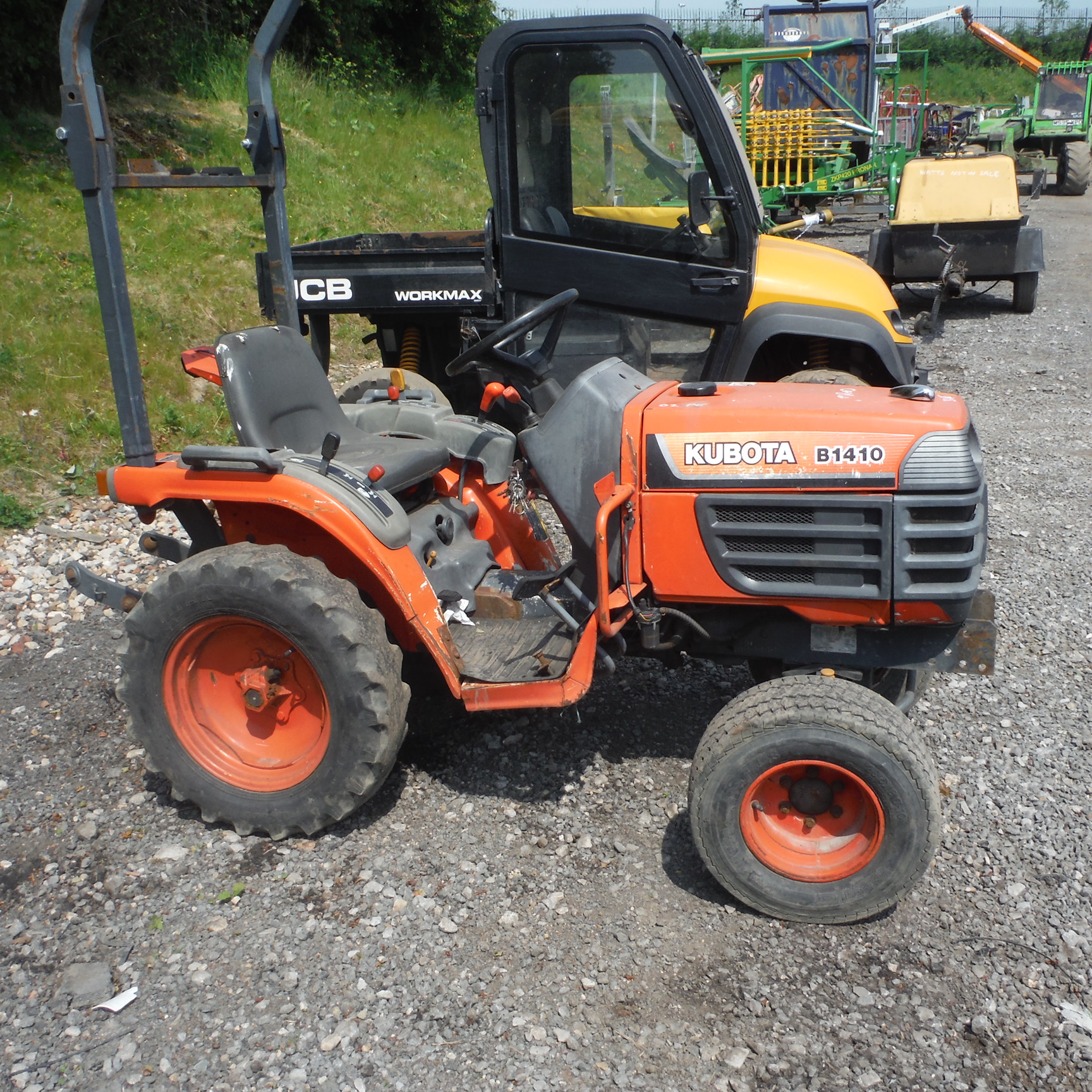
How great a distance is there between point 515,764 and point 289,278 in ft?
5.64

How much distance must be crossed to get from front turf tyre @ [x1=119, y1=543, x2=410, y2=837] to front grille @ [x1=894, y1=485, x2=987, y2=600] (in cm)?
133

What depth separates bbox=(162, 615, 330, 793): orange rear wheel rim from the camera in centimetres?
291

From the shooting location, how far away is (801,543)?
104 inches

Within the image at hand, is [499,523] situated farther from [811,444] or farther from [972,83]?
[972,83]

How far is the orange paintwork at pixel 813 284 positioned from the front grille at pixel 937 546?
237 cm

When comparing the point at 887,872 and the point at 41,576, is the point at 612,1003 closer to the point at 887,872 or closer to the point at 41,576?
the point at 887,872

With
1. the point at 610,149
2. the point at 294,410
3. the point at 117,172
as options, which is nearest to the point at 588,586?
the point at 294,410

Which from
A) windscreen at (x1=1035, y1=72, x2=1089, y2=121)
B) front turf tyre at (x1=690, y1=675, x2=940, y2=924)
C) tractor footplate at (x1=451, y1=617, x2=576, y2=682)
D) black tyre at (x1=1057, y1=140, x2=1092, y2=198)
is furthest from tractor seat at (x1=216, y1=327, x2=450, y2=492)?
windscreen at (x1=1035, y1=72, x2=1089, y2=121)

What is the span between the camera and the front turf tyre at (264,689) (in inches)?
107

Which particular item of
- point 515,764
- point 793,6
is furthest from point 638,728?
point 793,6

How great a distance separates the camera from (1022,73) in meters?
32.6

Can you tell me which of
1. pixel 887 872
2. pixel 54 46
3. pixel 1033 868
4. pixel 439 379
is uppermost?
pixel 54 46

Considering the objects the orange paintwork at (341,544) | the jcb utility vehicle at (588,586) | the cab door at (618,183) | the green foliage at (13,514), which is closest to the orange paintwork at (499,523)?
the jcb utility vehicle at (588,586)

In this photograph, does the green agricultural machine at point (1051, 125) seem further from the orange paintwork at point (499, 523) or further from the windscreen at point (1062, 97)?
the orange paintwork at point (499, 523)
